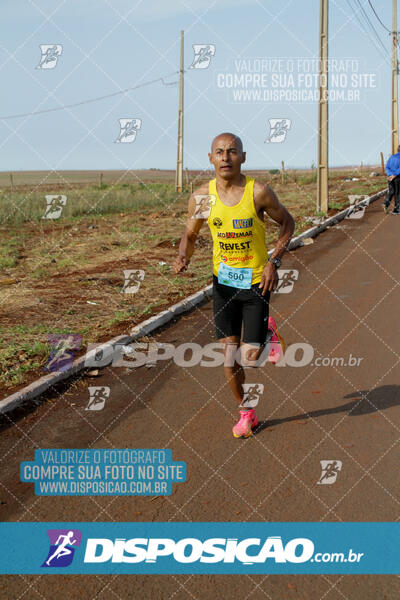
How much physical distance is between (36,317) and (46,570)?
597 centimetres

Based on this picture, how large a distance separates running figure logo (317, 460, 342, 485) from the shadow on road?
2.60 feet

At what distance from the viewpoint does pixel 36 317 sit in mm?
9477

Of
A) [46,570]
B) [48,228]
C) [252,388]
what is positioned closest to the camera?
[46,570]

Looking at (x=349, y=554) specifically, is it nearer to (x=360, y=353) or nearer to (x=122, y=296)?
(x=360, y=353)

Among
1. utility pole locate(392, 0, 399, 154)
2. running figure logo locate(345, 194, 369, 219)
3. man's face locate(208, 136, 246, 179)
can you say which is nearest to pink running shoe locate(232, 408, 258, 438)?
man's face locate(208, 136, 246, 179)

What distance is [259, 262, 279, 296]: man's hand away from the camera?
506 centimetres

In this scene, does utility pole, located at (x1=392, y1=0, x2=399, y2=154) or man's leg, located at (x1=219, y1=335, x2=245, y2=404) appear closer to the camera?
man's leg, located at (x1=219, y1=335, x2=245, y2=404)

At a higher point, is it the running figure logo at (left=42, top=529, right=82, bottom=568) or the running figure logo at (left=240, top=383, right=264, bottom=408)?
the running figure logo at (left=240, top=383, right=264, bottom=408)

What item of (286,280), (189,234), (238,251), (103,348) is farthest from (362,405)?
(286,280)

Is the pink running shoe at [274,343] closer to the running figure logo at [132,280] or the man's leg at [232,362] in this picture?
the man's leg at [232,362]

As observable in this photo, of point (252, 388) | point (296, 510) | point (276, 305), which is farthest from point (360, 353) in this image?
point (296, 510)

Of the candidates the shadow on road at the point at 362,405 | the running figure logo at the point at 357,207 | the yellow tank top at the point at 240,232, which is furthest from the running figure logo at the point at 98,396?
the running figure logo at the point at 357,207

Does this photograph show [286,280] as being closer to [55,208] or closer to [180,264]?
[180,264]

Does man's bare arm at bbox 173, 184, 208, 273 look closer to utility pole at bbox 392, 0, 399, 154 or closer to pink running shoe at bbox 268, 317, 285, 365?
pink running shoe at bbox 268, 317, 285, 365
